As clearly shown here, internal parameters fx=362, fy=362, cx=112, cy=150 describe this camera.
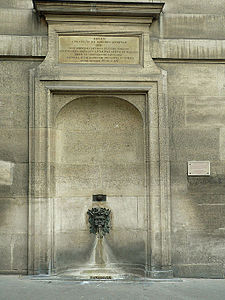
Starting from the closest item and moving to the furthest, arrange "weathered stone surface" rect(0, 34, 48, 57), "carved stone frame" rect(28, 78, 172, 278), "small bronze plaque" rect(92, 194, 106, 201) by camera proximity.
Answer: "carved stone frame" rect(28, 78, 172, 278) < "weathered stone surface" rect(0, 34, 48, 57) < "small bronze plaque" rect(92, 194, 106, 201)

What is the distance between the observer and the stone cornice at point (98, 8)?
21.9ft

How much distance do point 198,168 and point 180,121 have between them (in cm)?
96

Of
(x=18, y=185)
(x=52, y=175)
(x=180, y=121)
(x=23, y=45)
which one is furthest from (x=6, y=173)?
(x=180, y=121)

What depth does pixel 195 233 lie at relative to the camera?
6.86 m

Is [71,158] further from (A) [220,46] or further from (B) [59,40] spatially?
(A) [220,46]

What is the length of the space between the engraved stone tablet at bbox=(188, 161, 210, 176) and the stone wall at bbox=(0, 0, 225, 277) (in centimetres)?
9

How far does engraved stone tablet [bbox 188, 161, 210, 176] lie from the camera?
22.6ft

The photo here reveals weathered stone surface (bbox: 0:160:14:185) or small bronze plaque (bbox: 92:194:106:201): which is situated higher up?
weathered stone surface (bbox: 0:160:14:185)

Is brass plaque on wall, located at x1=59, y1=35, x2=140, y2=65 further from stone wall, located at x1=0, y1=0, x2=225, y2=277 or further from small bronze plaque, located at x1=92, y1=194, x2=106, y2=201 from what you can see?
small bronze plaque, located at x1=92, y1=194, x2=106, y2=201

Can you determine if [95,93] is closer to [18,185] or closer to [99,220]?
[18,185]

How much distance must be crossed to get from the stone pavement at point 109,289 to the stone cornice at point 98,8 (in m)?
4.89

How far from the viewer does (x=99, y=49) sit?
697 cm

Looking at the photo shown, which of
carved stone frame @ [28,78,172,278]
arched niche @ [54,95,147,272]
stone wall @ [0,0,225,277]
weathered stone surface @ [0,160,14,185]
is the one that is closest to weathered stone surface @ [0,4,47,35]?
stone wall @ [0,0,225,277]

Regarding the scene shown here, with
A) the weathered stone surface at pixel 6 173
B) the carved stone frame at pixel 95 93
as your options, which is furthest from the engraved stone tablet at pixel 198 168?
the weathered stone surface at pixel 6 173
